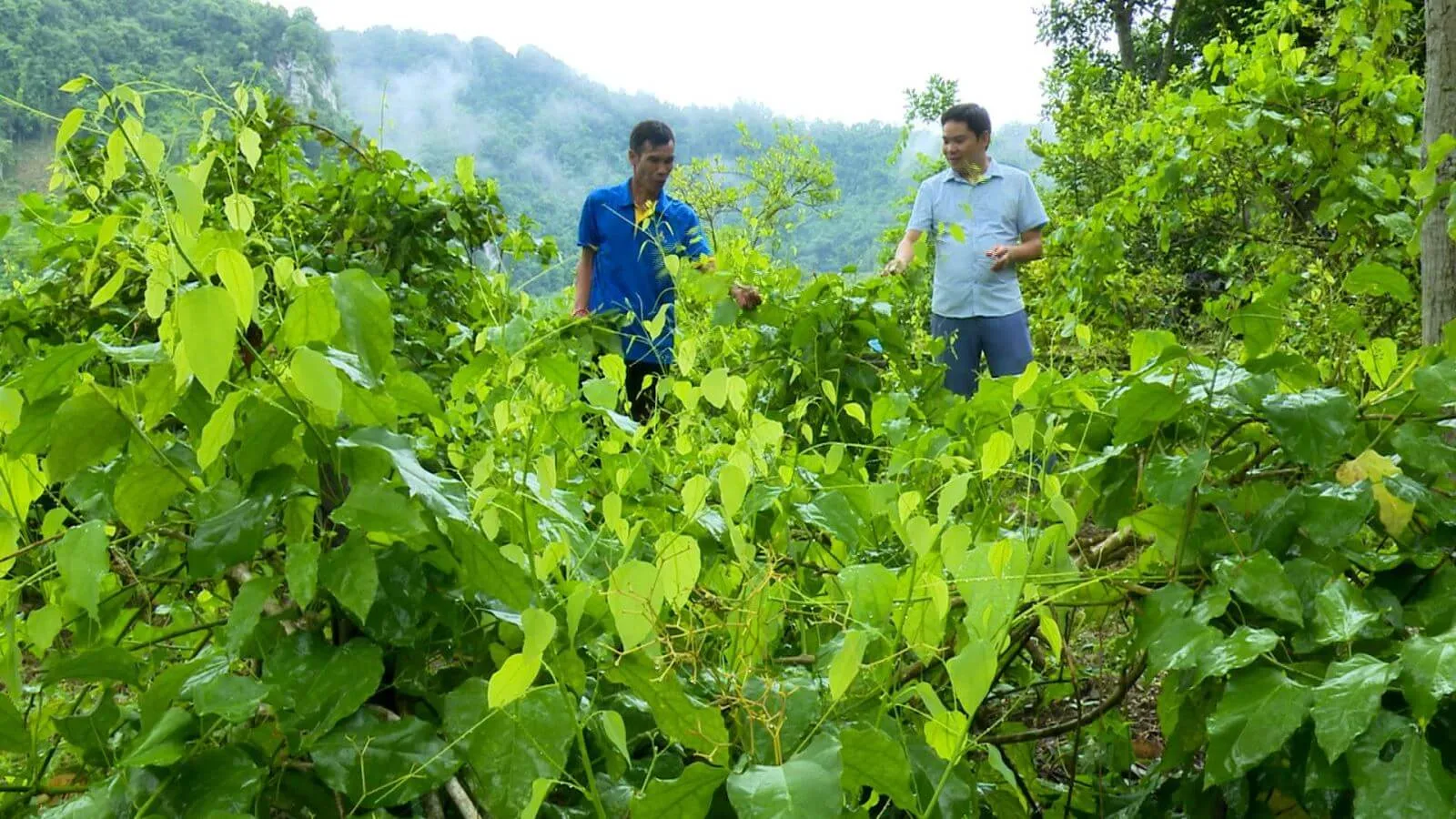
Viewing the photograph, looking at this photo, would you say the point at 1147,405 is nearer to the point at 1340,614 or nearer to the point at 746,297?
the point at 1340,614

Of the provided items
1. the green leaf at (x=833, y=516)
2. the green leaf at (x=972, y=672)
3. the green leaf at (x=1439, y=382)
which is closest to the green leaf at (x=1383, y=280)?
the green leaf at (x=1439, y=382)

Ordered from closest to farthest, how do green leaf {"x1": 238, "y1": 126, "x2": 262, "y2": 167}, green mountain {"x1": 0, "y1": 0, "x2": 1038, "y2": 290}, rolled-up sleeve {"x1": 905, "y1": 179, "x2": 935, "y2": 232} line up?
green leaf {"x1": 238, "y1": 126, "x2": 262, "y2": 167} < rolled-up sleeve {"x1": 905, "y1": 179, "x2": 935, "y2": 232} < green mountain {"x1": 0, "y1": 0, "x2": 1038, "y2": 290}

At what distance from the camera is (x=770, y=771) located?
53cm

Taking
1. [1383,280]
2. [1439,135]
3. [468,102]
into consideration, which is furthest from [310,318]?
[468,102]

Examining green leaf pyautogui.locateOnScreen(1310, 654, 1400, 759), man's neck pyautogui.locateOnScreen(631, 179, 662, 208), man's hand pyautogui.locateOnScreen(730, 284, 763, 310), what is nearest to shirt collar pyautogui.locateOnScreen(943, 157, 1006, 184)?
man's neck pyautogui.locateOnScreen(631, 179, 662, 208)

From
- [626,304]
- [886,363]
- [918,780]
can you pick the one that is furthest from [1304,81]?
[918,780]

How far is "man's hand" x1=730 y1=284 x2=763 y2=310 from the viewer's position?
1.92 metres

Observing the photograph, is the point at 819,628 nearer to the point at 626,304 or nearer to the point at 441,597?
the point at 441,597

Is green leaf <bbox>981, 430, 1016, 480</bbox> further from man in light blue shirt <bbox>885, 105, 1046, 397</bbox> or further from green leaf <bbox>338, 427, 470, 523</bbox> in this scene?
man in light blue shirt <bbox>885, 105, 1046, 397</bbox>

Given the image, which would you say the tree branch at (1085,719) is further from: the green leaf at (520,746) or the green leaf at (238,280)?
the green leaf at (238,280)

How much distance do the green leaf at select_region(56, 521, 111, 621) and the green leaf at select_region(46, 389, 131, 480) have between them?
58mm

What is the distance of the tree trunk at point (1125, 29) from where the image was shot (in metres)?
12.4

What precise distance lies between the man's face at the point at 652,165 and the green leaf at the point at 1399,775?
2.82 m

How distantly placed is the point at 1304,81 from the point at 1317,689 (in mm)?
2263
